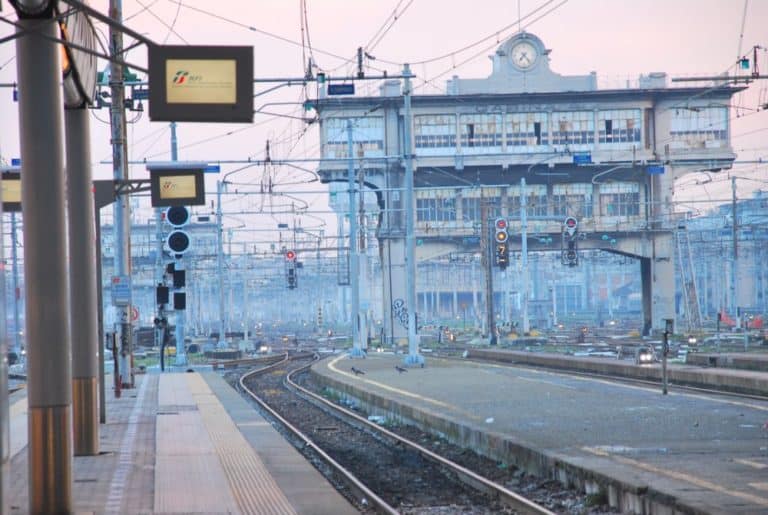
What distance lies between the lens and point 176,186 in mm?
19438

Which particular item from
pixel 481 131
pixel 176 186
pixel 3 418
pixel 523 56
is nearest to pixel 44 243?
pixel 3 418

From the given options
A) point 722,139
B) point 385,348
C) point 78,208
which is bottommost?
point 385,348

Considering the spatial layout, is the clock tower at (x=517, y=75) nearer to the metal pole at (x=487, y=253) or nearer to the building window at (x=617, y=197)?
the building window at (x=617, y=197)

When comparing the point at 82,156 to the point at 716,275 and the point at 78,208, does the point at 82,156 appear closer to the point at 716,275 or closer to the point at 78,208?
the point at 78,208

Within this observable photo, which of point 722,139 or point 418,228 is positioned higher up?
point 722,139

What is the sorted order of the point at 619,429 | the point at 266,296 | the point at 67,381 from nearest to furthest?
1. the point at 67,381
2. the point at 619,429
3. the point at 266,296

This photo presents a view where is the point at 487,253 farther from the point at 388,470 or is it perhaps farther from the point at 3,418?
the point at 3,418

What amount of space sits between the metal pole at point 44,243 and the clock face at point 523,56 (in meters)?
59.0

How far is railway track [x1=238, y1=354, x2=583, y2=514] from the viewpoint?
1426 cm

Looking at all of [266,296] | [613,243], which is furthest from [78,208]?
[266,296]

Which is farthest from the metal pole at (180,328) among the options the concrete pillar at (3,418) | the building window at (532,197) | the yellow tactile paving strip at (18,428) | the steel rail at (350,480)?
the building window at (532,197)

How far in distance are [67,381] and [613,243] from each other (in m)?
60.4

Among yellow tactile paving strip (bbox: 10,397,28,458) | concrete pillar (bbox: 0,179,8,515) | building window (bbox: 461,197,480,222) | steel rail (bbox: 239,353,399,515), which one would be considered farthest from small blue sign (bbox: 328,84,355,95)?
building window (bbox: 461,197,480,222)

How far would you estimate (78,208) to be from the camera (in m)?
16.0
